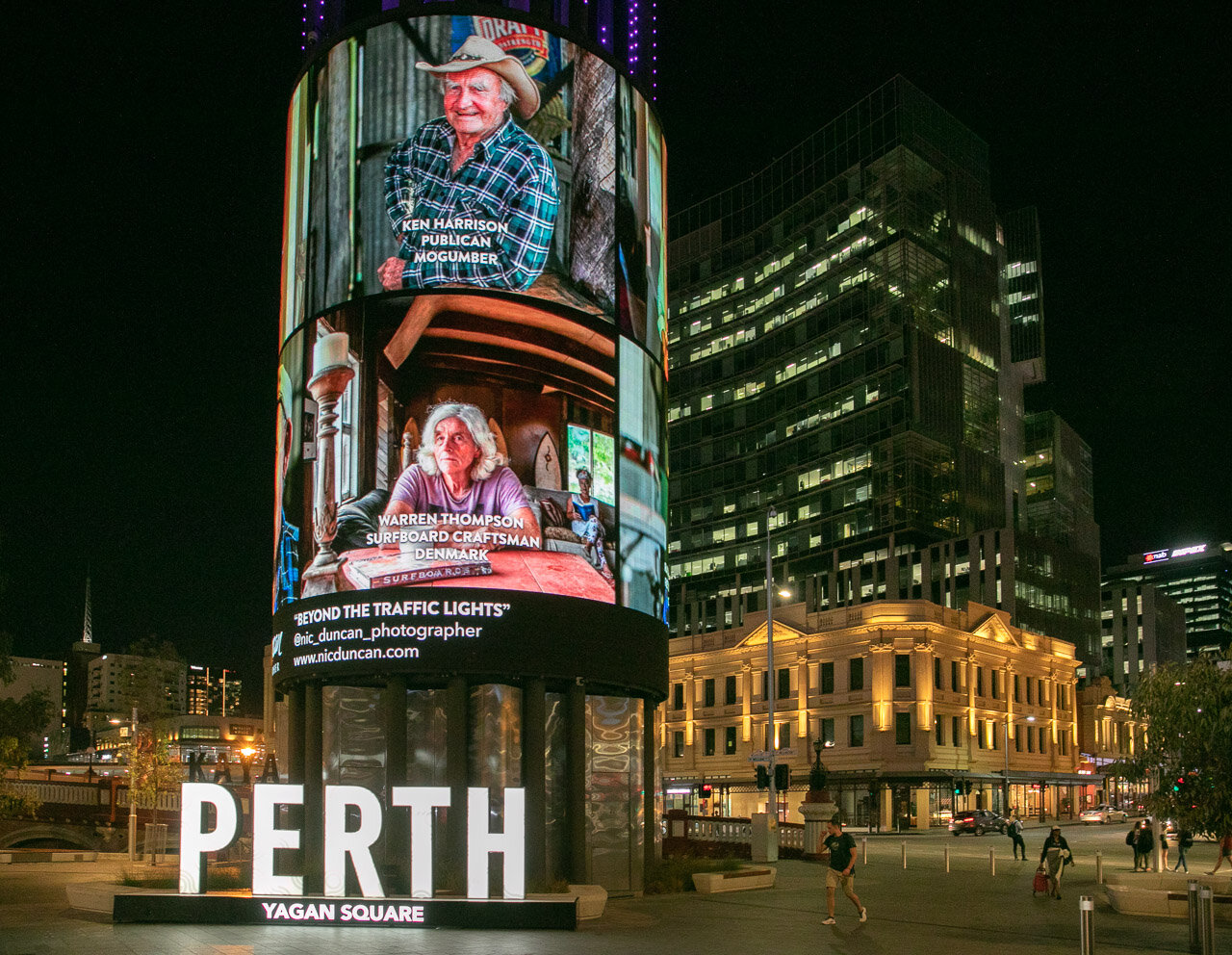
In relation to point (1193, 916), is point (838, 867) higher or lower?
higher

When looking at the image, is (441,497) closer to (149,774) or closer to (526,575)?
(526,575)

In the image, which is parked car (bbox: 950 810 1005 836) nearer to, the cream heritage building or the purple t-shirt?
the cream heritage building

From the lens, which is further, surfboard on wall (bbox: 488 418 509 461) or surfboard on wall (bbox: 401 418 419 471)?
surfboard on wall (bbox: 488 418 509 461)

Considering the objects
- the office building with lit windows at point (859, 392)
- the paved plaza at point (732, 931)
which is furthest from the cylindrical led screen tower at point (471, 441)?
the office building with lit windows at point (859, 392)

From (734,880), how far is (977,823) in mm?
47715

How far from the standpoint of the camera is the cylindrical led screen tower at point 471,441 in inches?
1070

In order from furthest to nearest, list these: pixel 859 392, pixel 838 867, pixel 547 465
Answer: pixel 859 392, pixel 547 465, pixel 838 867

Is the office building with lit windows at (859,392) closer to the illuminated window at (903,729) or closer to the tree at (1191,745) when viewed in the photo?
the illuminated window at (903,729)

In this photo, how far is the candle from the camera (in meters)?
28.5

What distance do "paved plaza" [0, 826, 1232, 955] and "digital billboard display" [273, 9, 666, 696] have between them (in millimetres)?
6232

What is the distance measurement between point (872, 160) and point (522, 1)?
108 metres

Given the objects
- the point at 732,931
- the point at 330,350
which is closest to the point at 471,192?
the point at 330,350

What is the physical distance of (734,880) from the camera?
31312 millimetres

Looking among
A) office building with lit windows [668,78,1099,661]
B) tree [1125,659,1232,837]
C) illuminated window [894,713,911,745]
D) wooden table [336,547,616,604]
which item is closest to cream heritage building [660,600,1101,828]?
illuminated window [894,713,911,745]
